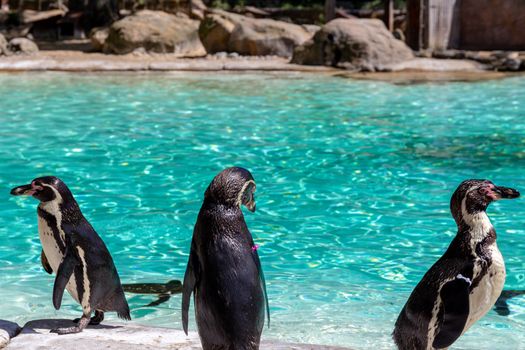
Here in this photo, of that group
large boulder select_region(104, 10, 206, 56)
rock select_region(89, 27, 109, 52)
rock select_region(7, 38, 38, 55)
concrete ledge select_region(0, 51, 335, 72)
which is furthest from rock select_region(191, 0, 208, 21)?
concrete ledge select_region(0, 51, 335, 72)

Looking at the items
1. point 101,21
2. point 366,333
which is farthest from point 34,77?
point 366,333

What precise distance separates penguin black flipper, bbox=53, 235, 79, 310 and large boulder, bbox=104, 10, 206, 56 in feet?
50.7

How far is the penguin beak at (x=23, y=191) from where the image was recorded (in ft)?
11.1

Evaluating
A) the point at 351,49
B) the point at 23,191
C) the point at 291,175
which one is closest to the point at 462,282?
the point at 23,191

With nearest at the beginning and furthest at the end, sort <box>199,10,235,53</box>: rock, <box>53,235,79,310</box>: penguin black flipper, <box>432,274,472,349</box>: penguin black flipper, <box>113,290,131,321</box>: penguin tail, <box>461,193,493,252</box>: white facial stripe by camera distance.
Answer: <box>432,274,472,349</box>: penguin black flipper
<box>461,193,493,252</box>: white facial stripe
<box>53,235,79,310</box>: penguin black flipper
<box>113,290,131,321</box>: penguin tail
<box>199,10,235,53</box>: rock

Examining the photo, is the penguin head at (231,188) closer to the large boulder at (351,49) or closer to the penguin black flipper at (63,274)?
the penguin black flipper at (63,274)

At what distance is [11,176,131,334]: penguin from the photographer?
3.43m

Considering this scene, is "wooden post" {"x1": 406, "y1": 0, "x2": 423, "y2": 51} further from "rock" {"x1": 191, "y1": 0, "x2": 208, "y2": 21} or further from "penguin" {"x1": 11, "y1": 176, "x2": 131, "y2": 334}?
"penguin" {"x1": 11, "y1": 176, "x2": 131, "y2": 334}

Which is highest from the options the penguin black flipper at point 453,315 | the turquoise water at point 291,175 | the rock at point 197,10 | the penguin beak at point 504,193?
the rock at point 197,10

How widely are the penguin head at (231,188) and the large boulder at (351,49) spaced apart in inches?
524

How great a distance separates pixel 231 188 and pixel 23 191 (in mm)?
1016

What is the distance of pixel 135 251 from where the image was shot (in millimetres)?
5906

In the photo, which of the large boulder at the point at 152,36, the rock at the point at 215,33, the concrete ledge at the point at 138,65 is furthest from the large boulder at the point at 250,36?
the concrete ledge at the point at 138,65

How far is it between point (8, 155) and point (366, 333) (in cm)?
579
